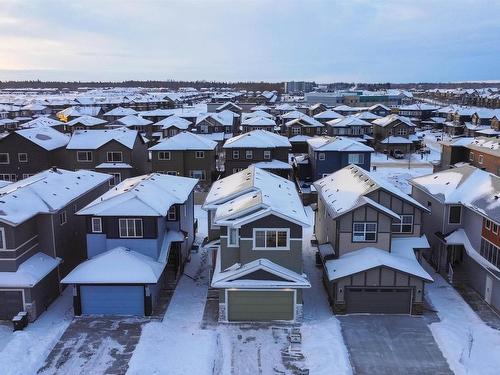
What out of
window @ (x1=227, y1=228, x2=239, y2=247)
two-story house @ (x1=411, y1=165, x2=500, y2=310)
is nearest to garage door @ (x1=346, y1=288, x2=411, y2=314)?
two-story house @ (x1=411, y1=165, x2=500, y2=310)

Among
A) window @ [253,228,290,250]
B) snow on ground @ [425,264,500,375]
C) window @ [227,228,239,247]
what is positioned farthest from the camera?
window @ [227,228,239,247]

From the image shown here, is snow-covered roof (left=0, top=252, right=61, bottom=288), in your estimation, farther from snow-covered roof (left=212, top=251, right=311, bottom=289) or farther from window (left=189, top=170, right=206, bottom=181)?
window (left=189, top=170, right=206, bottom=181)

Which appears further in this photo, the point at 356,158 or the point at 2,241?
the point at 356,158

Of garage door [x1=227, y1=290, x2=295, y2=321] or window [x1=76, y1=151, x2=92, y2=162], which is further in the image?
window [x1=76, y1=151, x2=92, y2=162]

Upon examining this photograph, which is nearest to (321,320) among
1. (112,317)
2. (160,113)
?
(112,317)

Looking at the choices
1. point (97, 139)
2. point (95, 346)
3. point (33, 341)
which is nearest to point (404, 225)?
point (95, 346)

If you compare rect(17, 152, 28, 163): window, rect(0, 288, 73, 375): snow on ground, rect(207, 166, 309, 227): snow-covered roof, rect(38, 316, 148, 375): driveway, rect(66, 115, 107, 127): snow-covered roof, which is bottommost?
rect(38, 316, 148, 375): driveway

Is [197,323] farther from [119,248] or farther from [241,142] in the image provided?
[241,142]

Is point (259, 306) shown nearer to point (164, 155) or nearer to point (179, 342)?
point (179, 342)
